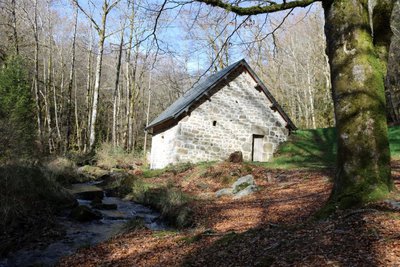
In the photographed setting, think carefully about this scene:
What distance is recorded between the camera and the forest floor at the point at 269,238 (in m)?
3.75

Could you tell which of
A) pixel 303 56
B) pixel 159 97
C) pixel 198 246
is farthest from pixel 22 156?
pixel 159 97

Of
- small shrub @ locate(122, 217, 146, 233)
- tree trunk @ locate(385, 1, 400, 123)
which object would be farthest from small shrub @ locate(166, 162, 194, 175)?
tree trunk @ locate(385, 1, 400, 123)

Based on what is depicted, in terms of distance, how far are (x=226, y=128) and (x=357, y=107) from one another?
46.3 ft

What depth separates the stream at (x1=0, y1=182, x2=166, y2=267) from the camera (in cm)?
645

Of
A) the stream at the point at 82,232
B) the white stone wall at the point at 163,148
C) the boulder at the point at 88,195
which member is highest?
the white stone wall at the point at 163,148

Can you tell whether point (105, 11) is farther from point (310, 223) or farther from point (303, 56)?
point (310, 223)

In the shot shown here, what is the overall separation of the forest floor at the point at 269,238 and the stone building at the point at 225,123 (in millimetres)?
7776

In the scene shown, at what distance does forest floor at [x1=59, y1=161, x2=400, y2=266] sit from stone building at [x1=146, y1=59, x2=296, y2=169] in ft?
25.5

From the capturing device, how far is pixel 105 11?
21.5m

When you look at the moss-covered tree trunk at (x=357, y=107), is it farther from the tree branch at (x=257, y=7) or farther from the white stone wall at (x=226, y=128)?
the white stone wall at (x=226, y=128)

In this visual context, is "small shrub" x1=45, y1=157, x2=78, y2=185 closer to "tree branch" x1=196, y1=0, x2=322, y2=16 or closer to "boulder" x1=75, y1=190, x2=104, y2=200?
"boulder" x1=75, y1=190, x2=104, y2=200

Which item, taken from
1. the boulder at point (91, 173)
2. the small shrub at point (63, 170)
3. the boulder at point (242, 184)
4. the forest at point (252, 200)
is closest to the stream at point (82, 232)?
the forest at point (252, 200)

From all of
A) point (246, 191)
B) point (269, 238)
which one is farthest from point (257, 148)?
point (269, 238)

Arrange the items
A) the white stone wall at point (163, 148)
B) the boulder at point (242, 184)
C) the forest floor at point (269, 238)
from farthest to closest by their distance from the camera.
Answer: the white stone wall at point (163, 148) → the boulder at point (242, 184) → the forest floor at point (269, 238)
